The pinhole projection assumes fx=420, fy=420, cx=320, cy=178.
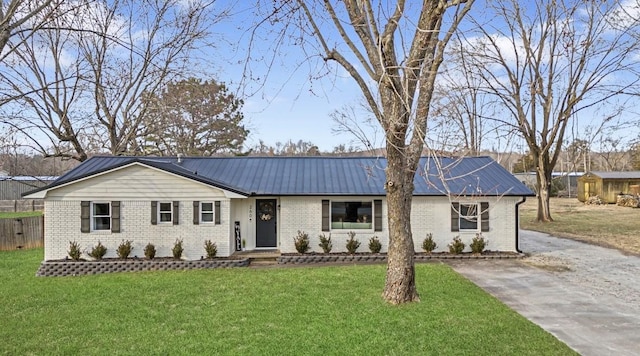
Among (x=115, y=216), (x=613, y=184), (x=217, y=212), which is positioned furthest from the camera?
(x=613, y=184)

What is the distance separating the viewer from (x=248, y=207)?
1464 cm

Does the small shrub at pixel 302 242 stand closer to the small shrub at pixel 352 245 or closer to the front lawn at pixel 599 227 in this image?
the small shrub at pixel 352 245

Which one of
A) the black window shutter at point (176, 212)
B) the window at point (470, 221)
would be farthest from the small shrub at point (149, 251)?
the window at point (470, 221)

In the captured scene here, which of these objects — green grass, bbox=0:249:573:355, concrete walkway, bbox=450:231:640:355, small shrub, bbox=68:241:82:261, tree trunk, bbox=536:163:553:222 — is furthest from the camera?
tree trunk, bbox=536:163:553:222

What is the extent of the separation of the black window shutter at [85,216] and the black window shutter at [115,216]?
71 cm

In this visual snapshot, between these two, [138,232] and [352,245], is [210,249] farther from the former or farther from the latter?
[352,245]

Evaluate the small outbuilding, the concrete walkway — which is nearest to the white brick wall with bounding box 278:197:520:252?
the concrete walkway

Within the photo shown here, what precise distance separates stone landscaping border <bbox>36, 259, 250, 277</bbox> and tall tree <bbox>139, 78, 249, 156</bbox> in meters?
14.3

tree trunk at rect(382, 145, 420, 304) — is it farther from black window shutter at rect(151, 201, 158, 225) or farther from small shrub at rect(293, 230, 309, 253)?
black window shutter at rect(151, 201, 158, 225)

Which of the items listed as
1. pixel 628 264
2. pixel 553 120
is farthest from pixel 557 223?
pixel 628 264

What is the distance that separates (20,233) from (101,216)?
22.8 ft

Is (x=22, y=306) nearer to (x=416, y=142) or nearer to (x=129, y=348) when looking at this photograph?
(x=129, y=348)

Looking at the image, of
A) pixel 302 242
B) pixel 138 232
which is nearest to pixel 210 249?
pixel 138 232

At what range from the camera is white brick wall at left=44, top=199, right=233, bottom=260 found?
13289 millimetres
